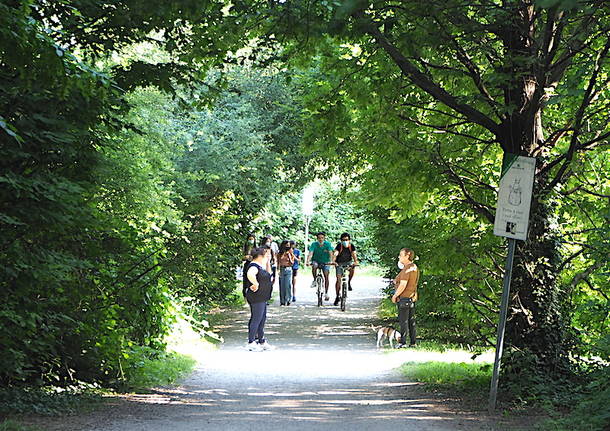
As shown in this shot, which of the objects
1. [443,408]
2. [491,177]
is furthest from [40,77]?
[491,177]

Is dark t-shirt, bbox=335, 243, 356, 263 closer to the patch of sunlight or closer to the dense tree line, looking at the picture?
the patch of sunlight

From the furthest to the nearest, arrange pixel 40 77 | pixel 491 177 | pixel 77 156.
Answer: pixel 491 177, pixel 77 156, pixel 40 77

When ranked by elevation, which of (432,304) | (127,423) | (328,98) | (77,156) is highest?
(328,98)

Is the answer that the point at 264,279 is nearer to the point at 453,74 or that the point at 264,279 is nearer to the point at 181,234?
the point at 181,234

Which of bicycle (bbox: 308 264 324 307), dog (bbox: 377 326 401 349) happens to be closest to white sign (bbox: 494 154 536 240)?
dog (bbox: 377 326 401 349)

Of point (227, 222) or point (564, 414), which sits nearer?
point (564, 414)

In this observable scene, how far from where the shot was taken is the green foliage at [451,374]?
11141 millimetres

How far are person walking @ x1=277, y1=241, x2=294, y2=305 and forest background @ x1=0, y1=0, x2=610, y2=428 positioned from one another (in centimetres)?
1050

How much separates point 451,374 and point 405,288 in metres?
4.15

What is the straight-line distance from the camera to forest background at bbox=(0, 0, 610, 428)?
26.5ft

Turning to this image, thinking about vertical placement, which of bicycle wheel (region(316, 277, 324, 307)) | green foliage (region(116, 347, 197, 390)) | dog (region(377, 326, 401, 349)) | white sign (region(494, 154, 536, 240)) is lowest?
green foliage (region(116, 347, 197, 390))

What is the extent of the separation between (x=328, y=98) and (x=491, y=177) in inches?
120

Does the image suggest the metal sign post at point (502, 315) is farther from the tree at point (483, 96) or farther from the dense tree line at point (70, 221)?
the dense tree line at point (70, 221)

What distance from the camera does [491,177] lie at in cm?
1282
